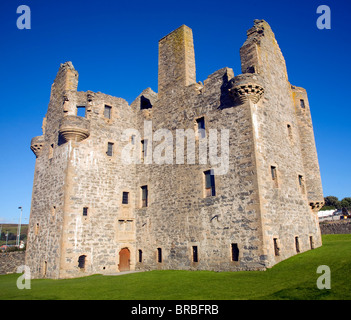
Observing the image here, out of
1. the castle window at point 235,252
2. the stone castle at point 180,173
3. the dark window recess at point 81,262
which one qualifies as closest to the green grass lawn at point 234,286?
the castle window at point 235,252

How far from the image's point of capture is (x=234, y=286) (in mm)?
11469

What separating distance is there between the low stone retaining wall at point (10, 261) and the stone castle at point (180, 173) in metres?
3.69

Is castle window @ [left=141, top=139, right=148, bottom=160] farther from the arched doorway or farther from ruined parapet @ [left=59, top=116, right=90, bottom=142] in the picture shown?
the arched doorway

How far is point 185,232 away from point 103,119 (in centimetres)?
1008

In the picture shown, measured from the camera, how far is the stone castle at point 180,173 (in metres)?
15.9

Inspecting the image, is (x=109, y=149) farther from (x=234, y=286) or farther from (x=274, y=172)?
(x=234, y=286)

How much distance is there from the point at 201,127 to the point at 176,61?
5985 millimetres

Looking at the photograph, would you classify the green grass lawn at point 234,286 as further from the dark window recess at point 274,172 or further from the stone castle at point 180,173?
the dark window recess at point 274,172

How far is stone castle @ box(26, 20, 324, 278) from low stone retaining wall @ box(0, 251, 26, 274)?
3691 mm

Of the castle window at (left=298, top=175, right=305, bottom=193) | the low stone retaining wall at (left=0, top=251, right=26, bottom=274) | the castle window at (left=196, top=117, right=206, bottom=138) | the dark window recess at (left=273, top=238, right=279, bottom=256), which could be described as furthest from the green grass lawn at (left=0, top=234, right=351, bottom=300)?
the low stone retaining wall at (left=0, top=251, right=26, bottom=274)

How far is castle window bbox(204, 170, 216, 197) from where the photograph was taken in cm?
1720

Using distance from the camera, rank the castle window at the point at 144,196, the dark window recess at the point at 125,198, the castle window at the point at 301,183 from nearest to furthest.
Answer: the castle window at the point at 301,183 < the castle window at the point at 144,196 < the dark window recess at the point at 125,198
